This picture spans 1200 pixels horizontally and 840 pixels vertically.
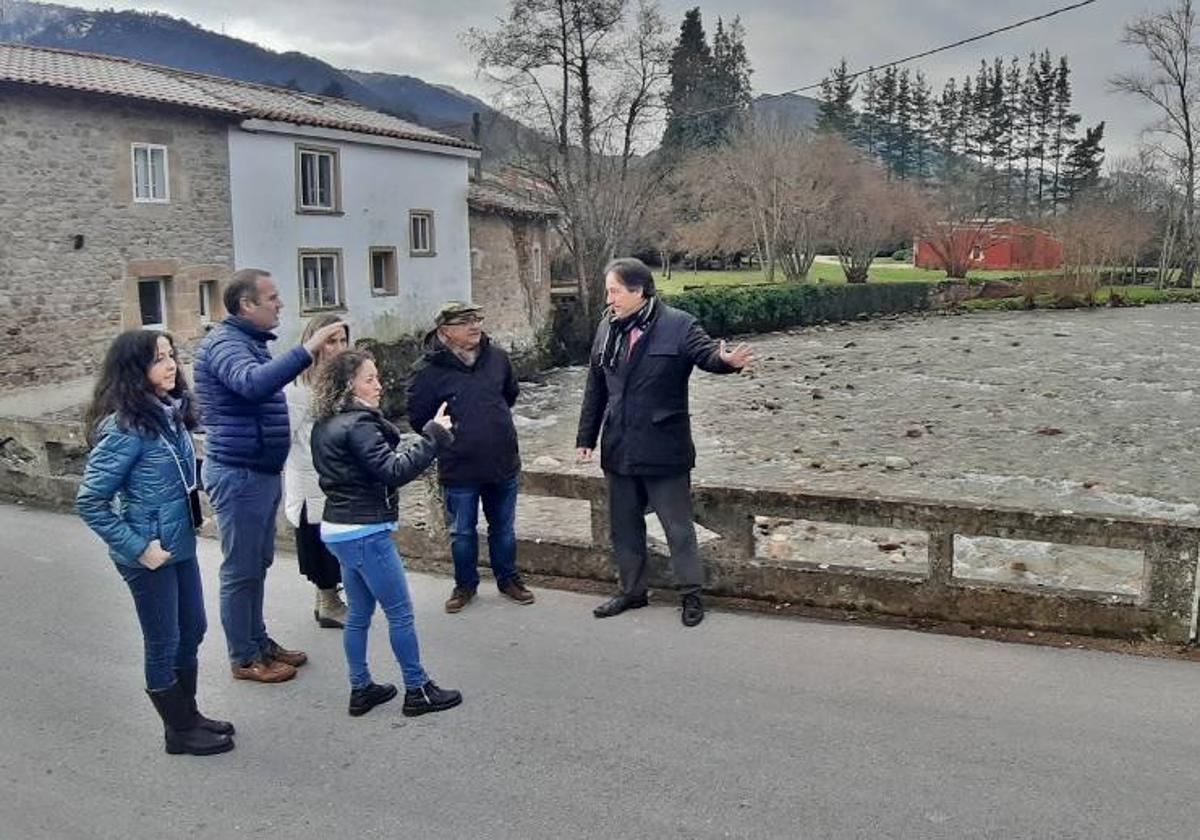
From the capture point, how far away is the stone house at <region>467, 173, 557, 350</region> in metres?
31.8

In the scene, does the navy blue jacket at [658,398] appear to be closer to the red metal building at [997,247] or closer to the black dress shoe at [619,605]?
the black dress shoe at [619,605]

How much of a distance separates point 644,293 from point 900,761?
2.65 metres

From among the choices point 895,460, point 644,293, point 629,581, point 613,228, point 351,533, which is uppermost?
point 613,228

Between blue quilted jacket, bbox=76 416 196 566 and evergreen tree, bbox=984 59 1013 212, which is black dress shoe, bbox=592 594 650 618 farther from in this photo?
evergreen tree, bbox=984 59 1013 212

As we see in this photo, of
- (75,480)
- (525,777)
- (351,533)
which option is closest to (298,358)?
(351,533)

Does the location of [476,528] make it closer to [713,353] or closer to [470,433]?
[470,433]

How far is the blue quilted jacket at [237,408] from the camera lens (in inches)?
175

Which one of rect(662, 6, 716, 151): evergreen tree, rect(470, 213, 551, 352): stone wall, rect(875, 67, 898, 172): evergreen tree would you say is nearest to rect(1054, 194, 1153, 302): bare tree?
rect(662, 6, 716, 151): evergreen tree

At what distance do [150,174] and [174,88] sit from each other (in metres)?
2.30

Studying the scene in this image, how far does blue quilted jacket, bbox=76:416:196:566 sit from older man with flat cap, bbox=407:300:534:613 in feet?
5.34

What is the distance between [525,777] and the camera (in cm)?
375

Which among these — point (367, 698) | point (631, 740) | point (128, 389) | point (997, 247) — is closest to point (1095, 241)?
point (997, 247)

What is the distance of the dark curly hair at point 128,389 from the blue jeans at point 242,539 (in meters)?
0.70

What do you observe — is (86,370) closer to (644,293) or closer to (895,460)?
(895,460)
